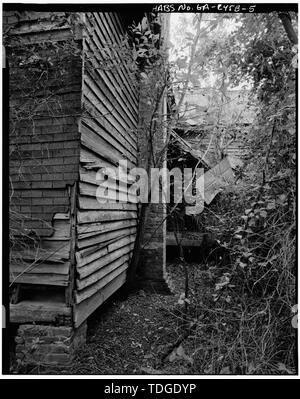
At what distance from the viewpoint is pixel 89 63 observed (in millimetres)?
3186

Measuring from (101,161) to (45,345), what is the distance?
2.31 m

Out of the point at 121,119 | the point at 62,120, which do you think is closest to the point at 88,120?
the point at 62,120

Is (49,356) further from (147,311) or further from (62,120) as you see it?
(62,120)

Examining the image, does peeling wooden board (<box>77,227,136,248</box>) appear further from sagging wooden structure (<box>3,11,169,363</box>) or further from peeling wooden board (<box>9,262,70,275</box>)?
peeling wooden board (<box>9,262,70,275</box>)

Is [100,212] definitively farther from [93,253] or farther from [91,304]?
[91,304]

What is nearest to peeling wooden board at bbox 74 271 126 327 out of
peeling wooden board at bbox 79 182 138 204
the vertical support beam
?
the vertical support beam

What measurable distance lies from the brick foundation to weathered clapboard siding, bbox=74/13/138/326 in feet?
0.72

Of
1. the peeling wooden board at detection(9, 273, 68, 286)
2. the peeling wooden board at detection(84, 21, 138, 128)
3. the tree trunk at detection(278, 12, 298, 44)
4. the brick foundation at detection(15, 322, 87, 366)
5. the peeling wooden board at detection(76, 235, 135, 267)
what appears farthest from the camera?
the peeling wooden board at detection(84, 21, 138, 128)

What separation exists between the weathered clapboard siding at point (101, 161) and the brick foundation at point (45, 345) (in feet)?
0.72

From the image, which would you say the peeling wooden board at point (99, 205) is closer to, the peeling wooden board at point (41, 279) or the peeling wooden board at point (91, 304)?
the peeling wooden board at point (41, 279)

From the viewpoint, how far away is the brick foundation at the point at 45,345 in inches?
111

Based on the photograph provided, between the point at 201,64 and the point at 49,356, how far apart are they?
4.52m

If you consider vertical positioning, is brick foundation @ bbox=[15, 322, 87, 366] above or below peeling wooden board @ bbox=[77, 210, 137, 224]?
below

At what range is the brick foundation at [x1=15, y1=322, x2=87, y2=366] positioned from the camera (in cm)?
283
